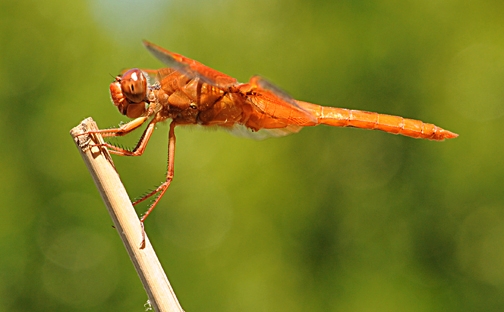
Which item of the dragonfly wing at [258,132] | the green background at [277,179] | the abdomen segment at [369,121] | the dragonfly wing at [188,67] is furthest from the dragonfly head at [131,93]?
the green background at [277,179]

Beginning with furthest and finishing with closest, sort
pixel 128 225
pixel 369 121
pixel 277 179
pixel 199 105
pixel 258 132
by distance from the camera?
pixel 277 179 < pixel 369 121 < pixel 258 132 < pixel 199 105 < pixel 128 225

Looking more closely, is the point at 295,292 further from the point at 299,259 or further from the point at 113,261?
the point at 113,261

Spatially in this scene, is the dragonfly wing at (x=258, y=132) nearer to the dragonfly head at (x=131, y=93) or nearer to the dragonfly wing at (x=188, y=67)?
the dragonfly wing at (x=188, y=67)

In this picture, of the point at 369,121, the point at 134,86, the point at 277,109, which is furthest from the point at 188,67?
the point at 369,121

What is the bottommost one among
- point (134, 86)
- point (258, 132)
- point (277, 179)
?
point (277, 179)

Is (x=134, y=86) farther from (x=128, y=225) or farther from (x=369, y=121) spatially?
(x=369, y=121)

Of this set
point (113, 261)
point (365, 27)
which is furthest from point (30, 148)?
point (365, 27)

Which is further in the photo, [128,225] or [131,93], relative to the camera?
[131,93]
